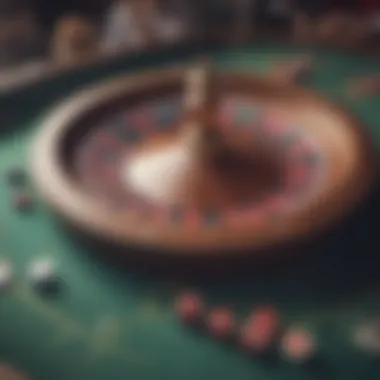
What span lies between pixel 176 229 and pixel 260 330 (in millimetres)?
177

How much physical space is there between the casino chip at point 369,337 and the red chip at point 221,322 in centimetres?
13

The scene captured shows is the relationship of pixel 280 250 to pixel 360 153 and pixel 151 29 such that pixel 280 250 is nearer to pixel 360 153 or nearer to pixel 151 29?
pixel 360 153

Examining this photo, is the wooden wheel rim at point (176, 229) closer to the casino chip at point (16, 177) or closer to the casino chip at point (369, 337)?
the casino chip at point (16, 177)

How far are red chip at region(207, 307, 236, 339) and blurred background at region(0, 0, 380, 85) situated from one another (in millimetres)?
742

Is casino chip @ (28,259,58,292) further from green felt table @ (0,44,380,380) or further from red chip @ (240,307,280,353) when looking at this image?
red chip @ (240,307,280,353)

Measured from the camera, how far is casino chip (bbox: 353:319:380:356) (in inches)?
38.8

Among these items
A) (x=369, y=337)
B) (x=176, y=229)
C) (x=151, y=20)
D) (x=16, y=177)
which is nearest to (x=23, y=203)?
(x=16, y=177)

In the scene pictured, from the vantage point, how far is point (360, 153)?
1.23 metres

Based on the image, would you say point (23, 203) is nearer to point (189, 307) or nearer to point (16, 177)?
point (16, 177)

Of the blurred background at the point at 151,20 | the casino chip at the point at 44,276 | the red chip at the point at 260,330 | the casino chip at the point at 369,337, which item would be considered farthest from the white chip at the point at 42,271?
the blurred background at the point at 151,20

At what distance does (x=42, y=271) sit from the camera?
1.08 m

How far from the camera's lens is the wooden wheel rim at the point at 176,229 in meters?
1.08

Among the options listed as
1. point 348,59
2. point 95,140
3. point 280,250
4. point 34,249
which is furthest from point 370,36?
point 34,249

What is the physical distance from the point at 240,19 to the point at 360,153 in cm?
75
